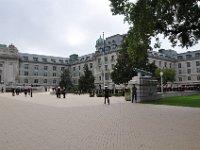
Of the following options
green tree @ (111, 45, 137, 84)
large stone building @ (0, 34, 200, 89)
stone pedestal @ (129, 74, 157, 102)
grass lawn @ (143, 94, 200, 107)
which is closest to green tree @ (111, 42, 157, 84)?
green tree @ (111, 45, 137, 84)

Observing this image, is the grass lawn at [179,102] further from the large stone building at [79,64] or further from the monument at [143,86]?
the large stone building at [79,64]

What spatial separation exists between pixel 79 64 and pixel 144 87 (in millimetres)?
91601

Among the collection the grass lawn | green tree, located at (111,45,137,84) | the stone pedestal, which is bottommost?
the grass lawn

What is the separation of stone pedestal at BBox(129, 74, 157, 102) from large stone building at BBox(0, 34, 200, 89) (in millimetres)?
58045

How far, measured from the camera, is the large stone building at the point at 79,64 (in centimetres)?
9712

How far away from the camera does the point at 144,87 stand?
29.6 metres

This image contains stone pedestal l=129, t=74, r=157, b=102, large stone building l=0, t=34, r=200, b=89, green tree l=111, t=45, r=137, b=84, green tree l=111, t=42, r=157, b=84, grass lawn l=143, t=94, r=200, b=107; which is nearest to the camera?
A: grass lawn l=143, t=94, r=200, b=107

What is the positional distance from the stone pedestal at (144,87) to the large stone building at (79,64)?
190 ft

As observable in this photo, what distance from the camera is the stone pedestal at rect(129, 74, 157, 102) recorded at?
29.0 meters

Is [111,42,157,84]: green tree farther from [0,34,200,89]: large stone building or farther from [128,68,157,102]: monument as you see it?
[0,34,200,89]: large stone building

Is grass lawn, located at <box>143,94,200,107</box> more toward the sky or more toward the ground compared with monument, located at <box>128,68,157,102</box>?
more toward the ground

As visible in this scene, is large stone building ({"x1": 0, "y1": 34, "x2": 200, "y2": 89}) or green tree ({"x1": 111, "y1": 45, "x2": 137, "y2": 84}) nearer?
green tree ({"x1": 111, "y1": 45, "x2": 137, "y2": 84})

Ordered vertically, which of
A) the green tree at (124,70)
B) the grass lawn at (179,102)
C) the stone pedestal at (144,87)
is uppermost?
the green tree at (124,70)

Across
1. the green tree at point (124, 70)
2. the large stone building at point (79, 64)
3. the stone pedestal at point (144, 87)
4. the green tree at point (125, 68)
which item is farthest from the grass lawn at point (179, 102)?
the large stone building at point (79, 64)
